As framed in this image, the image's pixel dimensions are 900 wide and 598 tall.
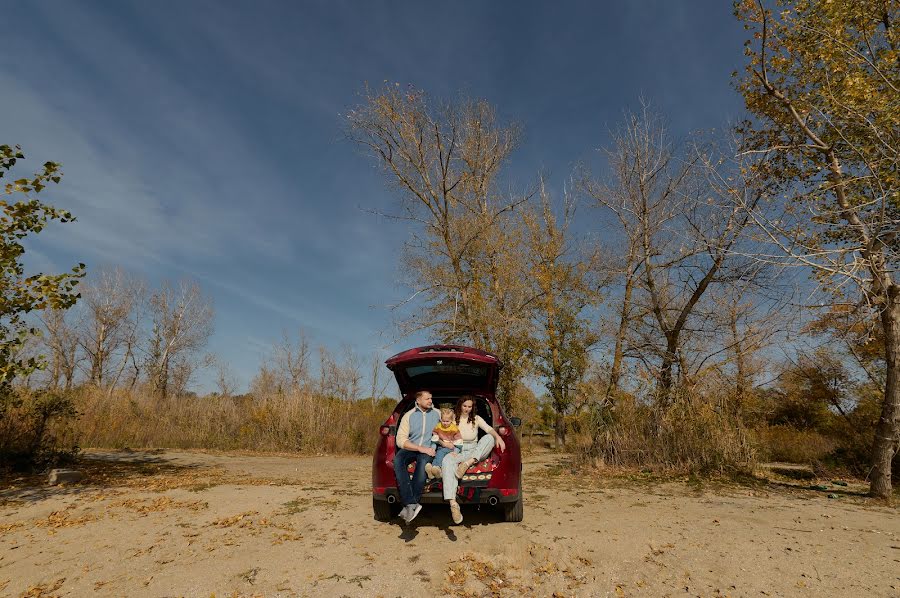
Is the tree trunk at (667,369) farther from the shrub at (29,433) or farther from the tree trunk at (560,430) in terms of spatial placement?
the shrub at (29,433)

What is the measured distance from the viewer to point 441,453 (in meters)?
5.11

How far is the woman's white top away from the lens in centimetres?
533

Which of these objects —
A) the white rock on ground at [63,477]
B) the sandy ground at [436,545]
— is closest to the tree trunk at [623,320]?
the sandy ground at [436,545]

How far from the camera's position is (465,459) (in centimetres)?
509

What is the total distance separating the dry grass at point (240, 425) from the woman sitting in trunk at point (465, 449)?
42.6ft

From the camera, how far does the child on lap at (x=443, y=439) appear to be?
510 cm

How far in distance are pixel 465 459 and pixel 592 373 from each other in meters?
9.28

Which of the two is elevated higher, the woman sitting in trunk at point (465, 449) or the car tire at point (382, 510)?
the woman sitting in trunk at point (465, 449)

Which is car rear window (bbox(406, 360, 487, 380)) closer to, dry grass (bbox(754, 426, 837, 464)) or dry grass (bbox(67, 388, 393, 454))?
dry grass (bbox(754, 426, 837, 464))

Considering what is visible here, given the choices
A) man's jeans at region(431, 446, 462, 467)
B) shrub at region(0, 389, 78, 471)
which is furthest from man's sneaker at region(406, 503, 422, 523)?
shrub at region(0, 389, 78, 471)

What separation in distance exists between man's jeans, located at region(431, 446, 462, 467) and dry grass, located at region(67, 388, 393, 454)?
1307cm

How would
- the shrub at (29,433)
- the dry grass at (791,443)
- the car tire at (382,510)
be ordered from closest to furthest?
1. the car tire at (382,510)
2. the shrub at (29,433)
3. the dry grass at (791,443)

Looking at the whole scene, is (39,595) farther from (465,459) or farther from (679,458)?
(679,458)

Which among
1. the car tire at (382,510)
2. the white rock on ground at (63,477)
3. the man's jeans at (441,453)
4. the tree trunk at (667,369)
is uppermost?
the tree trunk at (667,369)
